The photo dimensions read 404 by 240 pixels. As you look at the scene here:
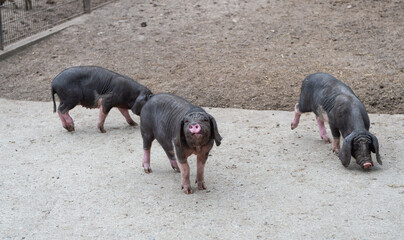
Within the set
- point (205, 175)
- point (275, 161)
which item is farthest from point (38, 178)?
point (275, 161)

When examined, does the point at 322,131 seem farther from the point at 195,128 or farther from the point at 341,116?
the point at 195,128

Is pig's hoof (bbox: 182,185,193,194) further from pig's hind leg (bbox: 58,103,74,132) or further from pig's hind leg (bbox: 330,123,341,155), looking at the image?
pig's hind leg (bbox: 58,103,74,132)

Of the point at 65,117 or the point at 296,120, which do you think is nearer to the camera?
the point at 296,120

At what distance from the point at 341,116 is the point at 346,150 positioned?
0.54 meters

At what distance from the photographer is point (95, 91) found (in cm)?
830

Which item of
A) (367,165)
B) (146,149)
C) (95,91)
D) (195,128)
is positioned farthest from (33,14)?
(367,165)

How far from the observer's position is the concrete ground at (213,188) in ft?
17.8

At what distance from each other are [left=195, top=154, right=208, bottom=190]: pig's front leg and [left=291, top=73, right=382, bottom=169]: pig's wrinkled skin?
5.54ft

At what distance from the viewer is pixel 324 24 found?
1141 cm

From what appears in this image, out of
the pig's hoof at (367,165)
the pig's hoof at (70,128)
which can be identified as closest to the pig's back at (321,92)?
the pig's hoof at (367,165)

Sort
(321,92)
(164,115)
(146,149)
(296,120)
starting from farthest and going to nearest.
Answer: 1. (296,120)
2. (321,92)
3. (146,149)
4. (164,115)

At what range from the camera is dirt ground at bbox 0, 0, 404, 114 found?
934 cm

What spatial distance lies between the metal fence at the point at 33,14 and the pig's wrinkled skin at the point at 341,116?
690 centimetres

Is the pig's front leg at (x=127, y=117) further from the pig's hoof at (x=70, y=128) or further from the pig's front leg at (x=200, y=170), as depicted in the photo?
the pig's front leg at (x=200, y=170)
